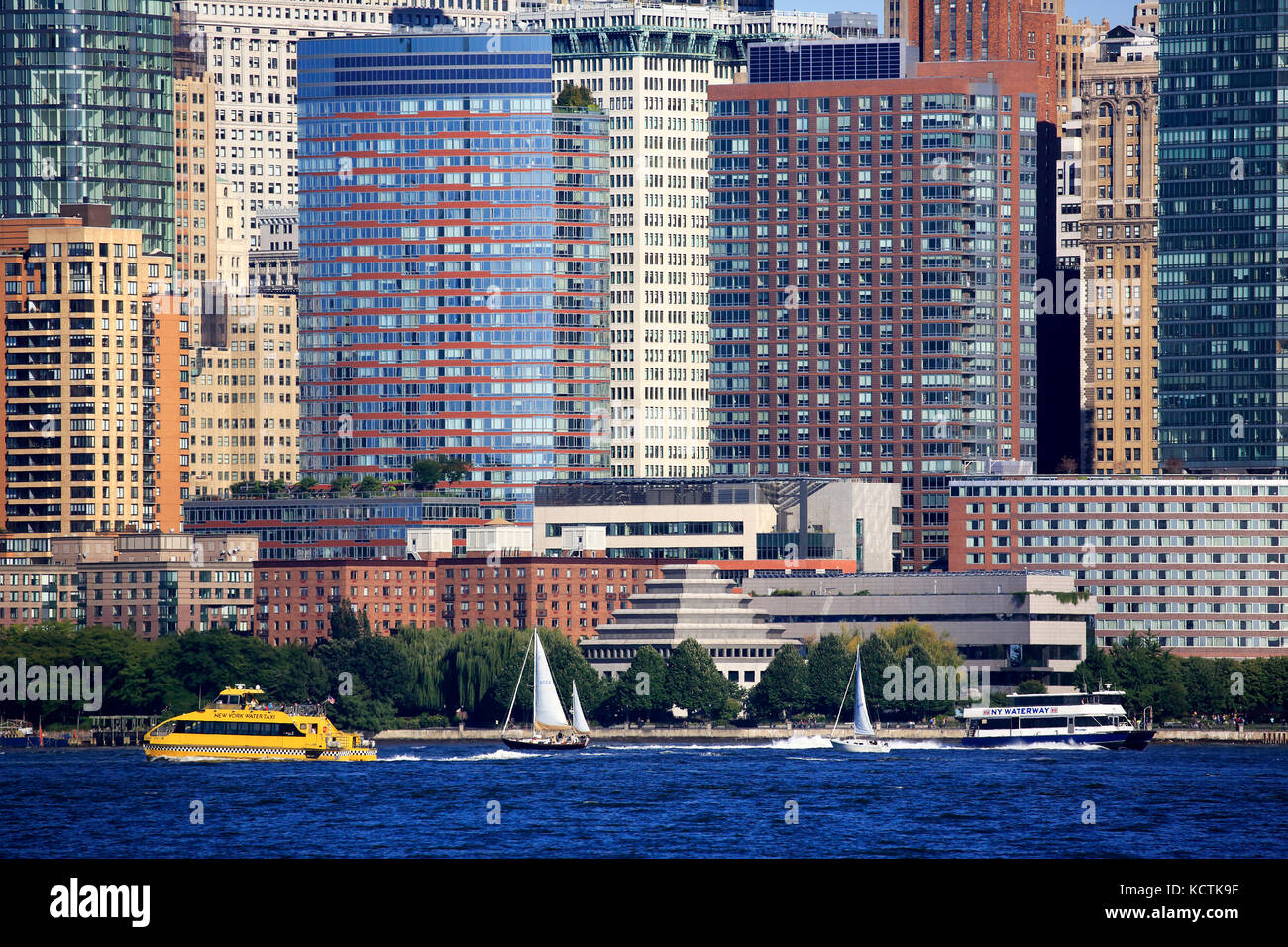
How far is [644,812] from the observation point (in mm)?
150125

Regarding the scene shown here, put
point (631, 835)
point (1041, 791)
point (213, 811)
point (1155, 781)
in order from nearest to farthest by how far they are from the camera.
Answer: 1. point (631, 835)
2. point (213, 811)
3. point (1041, 791)
4. point (1155, 781)

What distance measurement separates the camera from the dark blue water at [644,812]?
409ft

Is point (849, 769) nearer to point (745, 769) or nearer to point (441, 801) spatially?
point (745, 769)

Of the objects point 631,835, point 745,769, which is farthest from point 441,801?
point 745,769

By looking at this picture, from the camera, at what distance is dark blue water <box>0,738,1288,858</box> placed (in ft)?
Result: 409

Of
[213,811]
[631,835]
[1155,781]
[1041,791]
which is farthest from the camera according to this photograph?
[1155,781]

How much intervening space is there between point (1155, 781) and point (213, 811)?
2995 inches

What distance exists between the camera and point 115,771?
196125 mm
